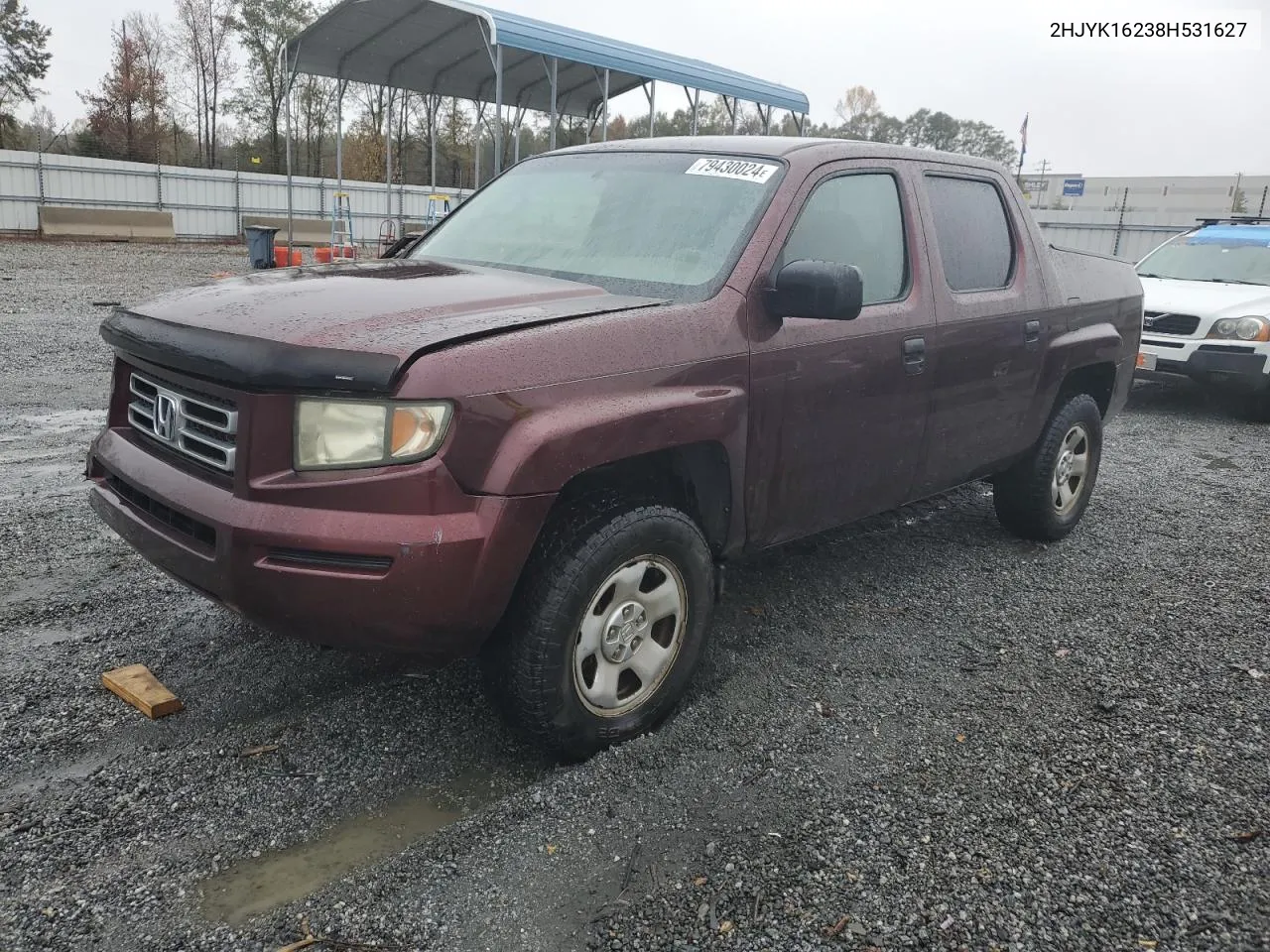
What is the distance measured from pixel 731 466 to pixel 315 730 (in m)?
1.56

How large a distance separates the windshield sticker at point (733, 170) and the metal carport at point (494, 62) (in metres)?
10.1

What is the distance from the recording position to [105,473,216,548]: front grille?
2588 millimetres

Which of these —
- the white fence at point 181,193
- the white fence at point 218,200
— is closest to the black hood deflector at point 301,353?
the white fence at point 218,200

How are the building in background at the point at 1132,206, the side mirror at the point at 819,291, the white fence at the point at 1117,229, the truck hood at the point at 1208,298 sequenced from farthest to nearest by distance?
the building in background at the point at 1132,206 < the white fence at the point at 1117,229 < the truck hood at the point at 1208,298 < the side mirror at the point at 819,291

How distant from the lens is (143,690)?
10.4 feet

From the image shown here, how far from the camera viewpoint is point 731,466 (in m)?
3.16

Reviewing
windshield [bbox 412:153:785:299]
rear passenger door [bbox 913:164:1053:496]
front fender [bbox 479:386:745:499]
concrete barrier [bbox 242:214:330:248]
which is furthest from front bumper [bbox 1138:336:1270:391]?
concrete barrier [bbox 242:214:330:248]

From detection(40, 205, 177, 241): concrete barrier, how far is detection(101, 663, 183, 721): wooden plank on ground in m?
25.8

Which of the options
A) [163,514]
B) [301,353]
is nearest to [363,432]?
[301,353]

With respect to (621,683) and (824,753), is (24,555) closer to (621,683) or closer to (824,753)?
(621,683)

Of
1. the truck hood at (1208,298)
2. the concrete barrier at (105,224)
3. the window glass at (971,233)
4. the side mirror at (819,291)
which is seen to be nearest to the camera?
the side mirror at (819,291)

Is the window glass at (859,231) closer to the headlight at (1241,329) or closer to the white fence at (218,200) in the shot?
the headlight at (1241,329)

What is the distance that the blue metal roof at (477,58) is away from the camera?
→ 14.1 m

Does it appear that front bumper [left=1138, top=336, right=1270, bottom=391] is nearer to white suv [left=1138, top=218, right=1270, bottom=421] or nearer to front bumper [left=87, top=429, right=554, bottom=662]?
white suv [left=1138, top=218, right=1270, bottom=421]
